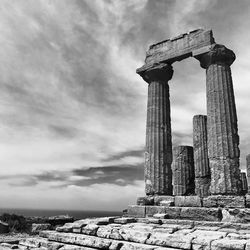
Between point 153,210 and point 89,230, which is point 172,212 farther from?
point 89,230

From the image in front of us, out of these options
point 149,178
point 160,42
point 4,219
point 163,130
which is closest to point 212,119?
point 163,130

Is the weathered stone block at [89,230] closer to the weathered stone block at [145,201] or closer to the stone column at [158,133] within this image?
the weathered stone block at [145,201]

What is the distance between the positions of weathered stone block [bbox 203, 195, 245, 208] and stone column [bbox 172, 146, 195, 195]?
209 inches

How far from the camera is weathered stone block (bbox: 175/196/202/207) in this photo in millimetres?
11734

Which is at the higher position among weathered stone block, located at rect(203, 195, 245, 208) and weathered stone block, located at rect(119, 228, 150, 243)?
weathered stone block, located at rect(203, 195, 245, 208)

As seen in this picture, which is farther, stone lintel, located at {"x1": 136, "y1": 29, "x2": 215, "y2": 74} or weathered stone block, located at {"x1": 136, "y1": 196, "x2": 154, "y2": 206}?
stone lintel, located at {"x1": 136, "y1": 29, "x2": 215, "y2": 74}

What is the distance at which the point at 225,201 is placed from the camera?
11391 millimetres

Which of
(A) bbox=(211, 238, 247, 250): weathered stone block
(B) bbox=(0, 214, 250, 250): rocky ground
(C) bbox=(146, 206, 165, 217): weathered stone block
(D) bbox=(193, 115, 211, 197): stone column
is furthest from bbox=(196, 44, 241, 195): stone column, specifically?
(A) bbox=(211, 238, 247, 250): weathered stone block

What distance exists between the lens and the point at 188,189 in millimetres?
16984

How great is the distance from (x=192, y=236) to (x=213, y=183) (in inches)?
233

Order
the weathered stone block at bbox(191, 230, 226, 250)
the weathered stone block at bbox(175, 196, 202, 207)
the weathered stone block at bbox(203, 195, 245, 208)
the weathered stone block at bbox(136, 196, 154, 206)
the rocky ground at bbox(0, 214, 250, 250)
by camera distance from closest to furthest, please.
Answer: the weathered stone block at bbox(191, 230, 226, 250), the rocky ground at bbox(0, 214, 250, 250), the weathered stone block at bbox(203, 195, 245, 208), the weathered stone block at bbox(175, 196, 202, 207), the weathered stone block at bbox(136, 196, 154, 206)

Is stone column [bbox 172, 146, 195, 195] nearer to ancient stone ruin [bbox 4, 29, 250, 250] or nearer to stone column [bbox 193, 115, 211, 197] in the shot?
ancient stone ruin [bbox 4, 29, 250, 250]

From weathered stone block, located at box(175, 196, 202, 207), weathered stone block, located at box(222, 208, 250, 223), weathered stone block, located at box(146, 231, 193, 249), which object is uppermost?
weathered stone block, located at box(175, 196, 202, 207)

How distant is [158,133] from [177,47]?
455cm
